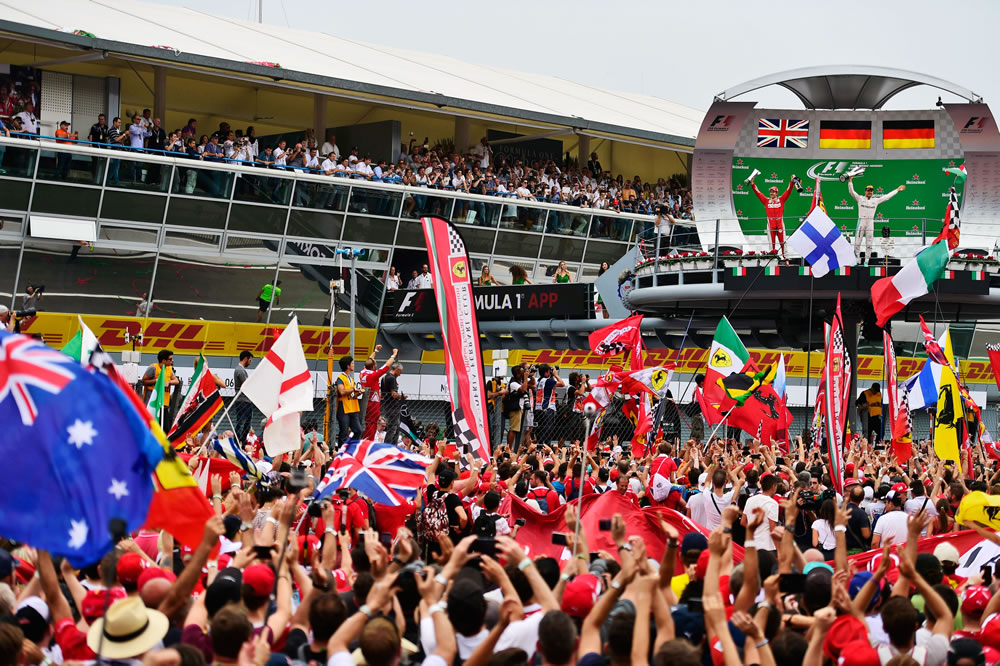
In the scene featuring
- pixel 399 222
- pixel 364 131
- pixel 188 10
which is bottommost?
pixel 399 222

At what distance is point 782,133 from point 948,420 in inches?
570

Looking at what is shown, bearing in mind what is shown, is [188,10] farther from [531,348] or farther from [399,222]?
[531,348]

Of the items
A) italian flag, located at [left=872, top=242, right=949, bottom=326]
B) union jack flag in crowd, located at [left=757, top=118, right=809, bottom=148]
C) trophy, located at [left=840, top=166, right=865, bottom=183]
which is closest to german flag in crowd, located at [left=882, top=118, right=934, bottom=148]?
trophy, located at [left=840, top=166, right=865, bottom=183]

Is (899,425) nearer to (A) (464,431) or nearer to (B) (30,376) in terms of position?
(A) (464,431)

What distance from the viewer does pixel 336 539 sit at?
8.34 metres

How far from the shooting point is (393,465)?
9.70 m

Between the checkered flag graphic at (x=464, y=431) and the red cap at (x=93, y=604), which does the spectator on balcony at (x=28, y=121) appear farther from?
the red cap at (x=93, y=604)

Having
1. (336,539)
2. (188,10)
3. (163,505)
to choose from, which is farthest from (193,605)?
(188,10)

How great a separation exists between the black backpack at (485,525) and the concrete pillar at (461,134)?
3020 cm

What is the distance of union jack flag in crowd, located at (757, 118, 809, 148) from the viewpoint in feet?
97.0

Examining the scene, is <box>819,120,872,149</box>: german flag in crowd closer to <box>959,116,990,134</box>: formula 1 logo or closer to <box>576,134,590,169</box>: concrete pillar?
<box>959,116,990,134</box>: formula 1 logo

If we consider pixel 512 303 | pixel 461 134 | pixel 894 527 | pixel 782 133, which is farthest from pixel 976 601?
pixel 461 134

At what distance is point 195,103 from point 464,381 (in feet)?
82.7

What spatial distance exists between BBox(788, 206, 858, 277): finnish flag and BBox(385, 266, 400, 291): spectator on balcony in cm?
1353
